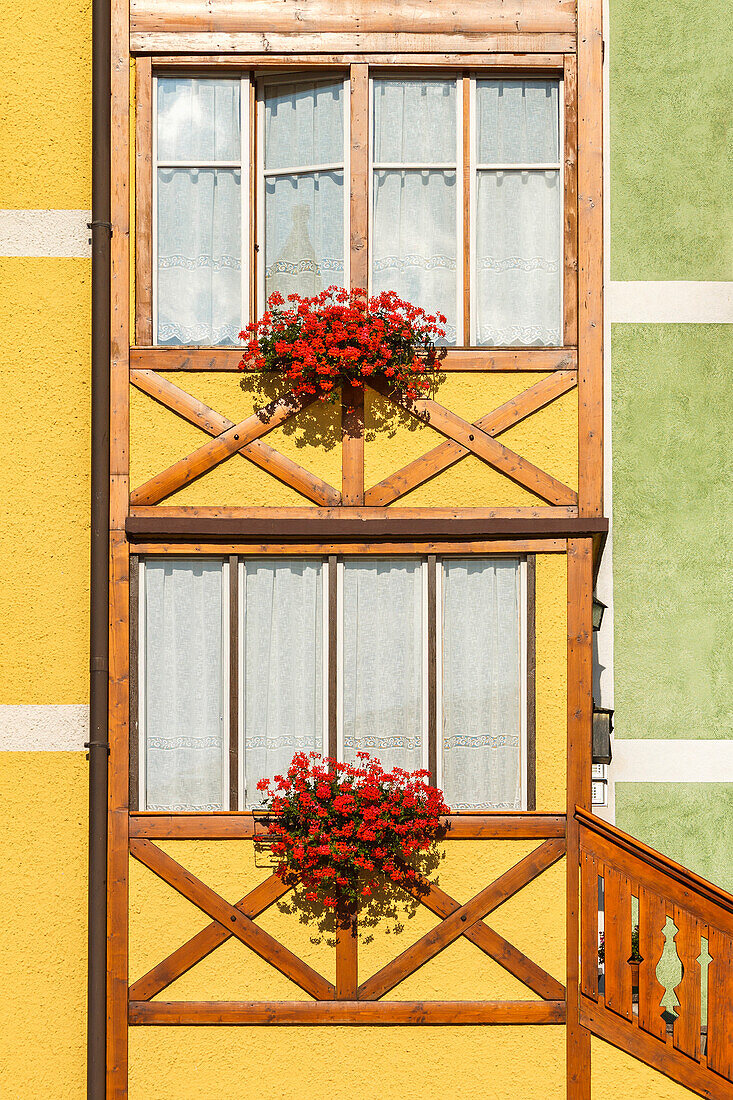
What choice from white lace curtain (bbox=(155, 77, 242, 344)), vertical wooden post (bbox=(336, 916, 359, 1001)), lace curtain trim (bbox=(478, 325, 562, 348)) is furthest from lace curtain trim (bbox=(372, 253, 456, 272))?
vertical wooden post (bbox=(336, 916, 359, 1001))

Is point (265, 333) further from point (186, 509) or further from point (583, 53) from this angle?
point (583, 53)

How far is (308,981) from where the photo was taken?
666 centimetres

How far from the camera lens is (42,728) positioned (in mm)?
6953

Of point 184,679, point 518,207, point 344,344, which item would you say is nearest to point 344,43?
point 518,207

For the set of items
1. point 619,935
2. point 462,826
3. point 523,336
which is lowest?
point 619,935

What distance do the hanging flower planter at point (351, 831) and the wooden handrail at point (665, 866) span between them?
108 cm

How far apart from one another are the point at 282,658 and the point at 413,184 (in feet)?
11.6

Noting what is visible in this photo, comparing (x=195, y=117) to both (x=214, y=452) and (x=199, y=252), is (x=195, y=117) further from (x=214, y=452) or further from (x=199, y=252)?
A: (x=214, y=452)

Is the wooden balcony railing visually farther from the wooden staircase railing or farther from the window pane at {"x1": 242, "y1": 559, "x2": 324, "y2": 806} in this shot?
the window pane at {"x1": 242, "y1": 559, "x2": 324, "y2": 806}

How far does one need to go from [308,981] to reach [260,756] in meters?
1.54

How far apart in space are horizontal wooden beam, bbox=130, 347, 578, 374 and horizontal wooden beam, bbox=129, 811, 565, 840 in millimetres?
3085

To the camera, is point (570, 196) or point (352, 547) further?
point (570, 196)

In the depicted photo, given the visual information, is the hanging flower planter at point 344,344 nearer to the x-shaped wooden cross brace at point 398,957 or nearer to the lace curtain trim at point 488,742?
the lace curtain trim at point 488,742

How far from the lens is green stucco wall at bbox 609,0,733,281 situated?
7.82m
